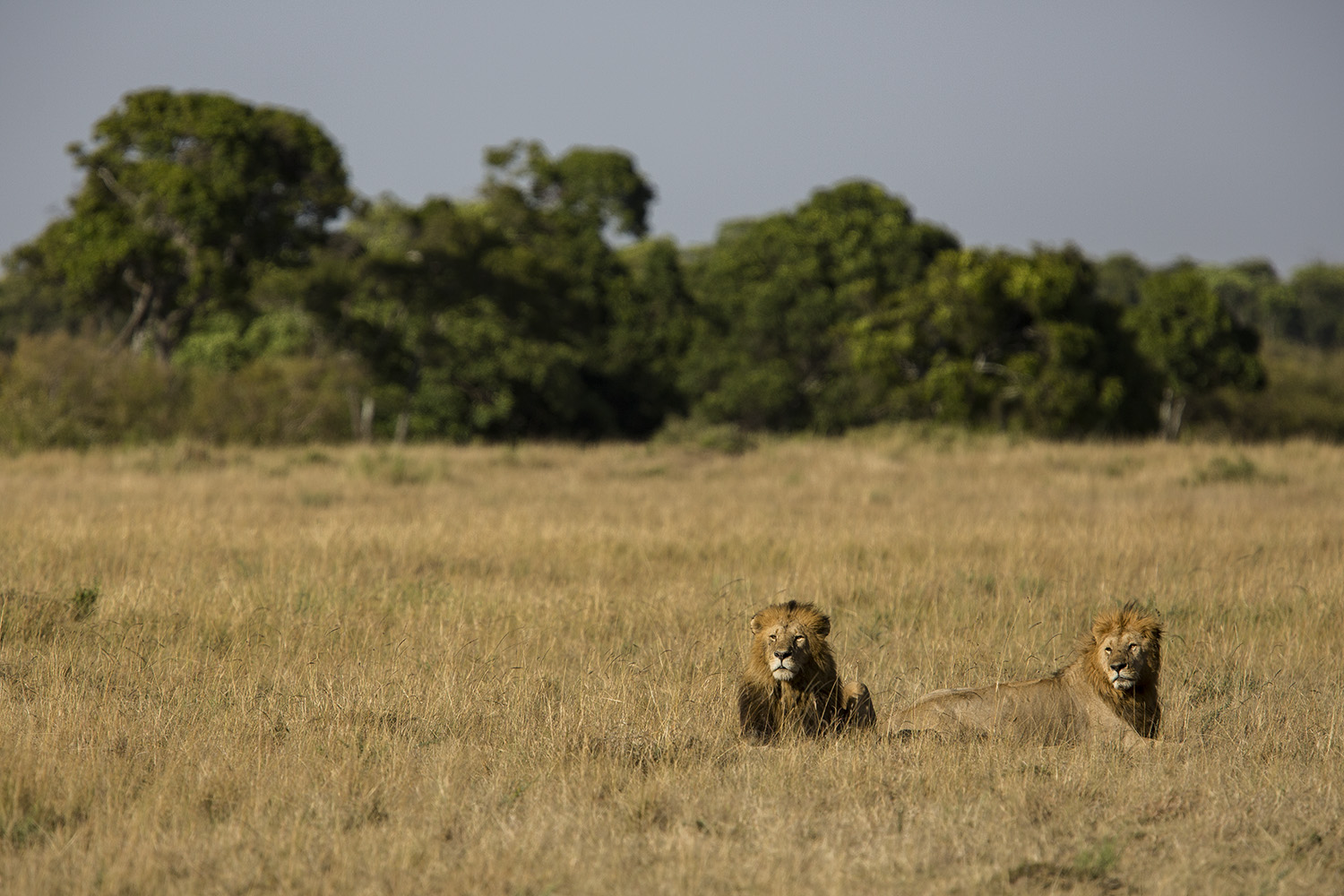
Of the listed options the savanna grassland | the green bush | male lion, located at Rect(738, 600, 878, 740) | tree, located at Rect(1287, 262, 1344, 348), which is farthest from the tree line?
tree, located at Rect(1287, 262, 1344, 348)

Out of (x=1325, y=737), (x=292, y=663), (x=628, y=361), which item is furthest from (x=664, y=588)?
(x=628, y=361)

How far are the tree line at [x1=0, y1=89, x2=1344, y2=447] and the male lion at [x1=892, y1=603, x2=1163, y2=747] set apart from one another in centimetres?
2130

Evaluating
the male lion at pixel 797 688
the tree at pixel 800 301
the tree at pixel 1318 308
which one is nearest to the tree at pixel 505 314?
the tree at pixel 800 301

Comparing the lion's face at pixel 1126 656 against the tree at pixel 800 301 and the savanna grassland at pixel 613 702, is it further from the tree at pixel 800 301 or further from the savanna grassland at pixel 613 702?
the tree at pixel 800 301

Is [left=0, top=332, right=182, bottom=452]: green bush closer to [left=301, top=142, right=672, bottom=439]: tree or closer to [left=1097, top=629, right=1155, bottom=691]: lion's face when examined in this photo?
[left=301, top=142, right=672, bottom=439]: tree

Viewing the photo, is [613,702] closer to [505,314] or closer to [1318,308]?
[505,314]

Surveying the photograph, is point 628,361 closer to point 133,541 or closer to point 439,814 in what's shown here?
point 133,541

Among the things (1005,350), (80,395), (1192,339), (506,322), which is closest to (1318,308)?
(1192,339)

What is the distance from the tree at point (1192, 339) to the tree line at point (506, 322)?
79 mm

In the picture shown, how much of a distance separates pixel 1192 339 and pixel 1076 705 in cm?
3256

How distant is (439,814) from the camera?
14.5 ft

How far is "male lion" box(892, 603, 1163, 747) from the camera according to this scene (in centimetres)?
522

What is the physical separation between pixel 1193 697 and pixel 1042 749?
1570 millimetres

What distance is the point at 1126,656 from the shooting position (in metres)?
5.12
